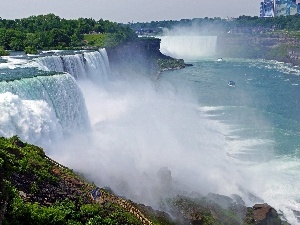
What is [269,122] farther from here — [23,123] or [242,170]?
[23,123]

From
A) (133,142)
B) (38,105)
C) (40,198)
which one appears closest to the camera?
(40,198)

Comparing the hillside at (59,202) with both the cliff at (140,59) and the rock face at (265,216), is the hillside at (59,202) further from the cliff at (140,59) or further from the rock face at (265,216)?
the cliff at (140,59)

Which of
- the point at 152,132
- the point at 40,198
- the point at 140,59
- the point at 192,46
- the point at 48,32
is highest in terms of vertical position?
the point at 48,32

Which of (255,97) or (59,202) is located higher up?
(59,202)

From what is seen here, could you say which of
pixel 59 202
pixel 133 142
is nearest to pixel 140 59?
A: pixel 133 142

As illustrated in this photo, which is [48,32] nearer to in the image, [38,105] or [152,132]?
[152,132]

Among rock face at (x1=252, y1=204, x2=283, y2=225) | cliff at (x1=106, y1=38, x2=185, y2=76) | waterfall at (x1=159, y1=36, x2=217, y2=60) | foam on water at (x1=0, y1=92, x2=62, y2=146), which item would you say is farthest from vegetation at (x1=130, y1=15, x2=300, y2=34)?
foam on water at (x1=0, y1=92, x2=62, y2=146)

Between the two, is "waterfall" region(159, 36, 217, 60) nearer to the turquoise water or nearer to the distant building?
the turquoise water
